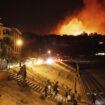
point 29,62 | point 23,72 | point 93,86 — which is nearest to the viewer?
point 23,72

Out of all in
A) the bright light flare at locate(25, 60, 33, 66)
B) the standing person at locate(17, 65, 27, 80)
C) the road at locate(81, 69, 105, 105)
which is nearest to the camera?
the standing person at locate(17, 65, 27, 80)

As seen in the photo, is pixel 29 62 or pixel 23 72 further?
pixel 29 62

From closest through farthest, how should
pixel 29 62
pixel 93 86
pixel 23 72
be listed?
pixel 23 72, pixel 29 62, pixel 93 86

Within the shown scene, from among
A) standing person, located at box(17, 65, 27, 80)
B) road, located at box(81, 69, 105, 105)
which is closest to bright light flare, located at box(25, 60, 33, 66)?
road, located at box(81, 69, 105, 105)

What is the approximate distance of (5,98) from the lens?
3366 cm

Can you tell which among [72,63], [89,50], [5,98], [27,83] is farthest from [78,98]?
[89,50]

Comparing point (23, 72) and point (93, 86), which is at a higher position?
point (23, 72)

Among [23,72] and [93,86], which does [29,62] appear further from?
[23,72]

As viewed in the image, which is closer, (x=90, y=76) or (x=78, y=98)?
(x=78, y=98)

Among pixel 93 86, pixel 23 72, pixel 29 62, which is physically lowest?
pixel 93 86

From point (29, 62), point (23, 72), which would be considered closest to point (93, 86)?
point (29, 62)

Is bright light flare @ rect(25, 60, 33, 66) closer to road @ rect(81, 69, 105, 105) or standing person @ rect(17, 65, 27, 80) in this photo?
road @ rect(81, 69, 105, 105)

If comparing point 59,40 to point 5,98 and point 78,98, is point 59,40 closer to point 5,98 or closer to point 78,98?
point 78,98

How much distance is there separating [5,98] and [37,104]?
14.3ft
